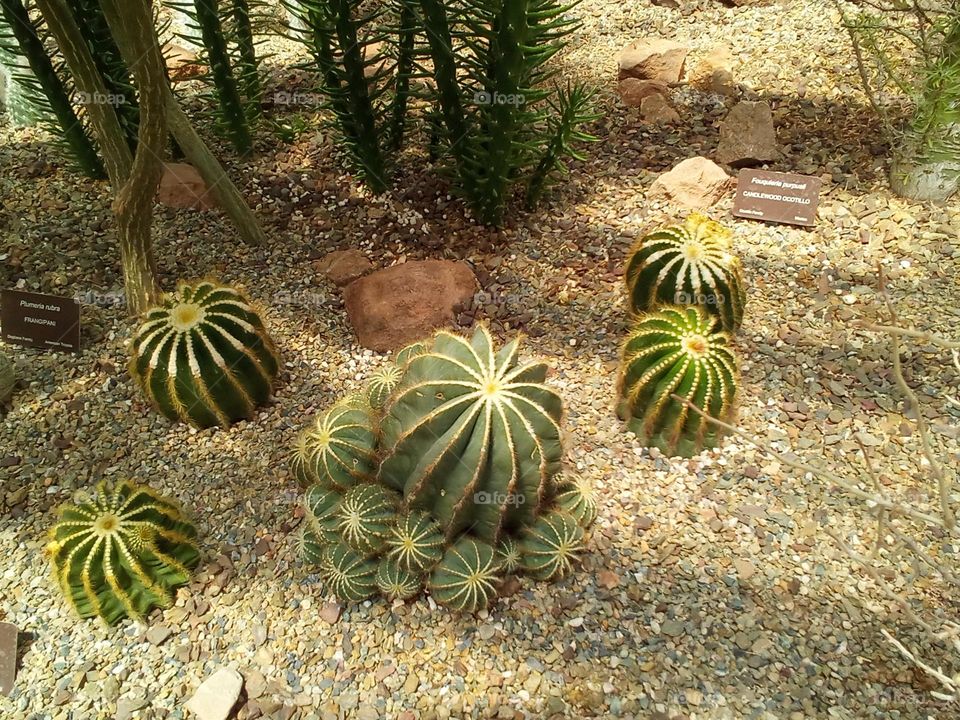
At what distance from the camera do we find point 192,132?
3.09 m

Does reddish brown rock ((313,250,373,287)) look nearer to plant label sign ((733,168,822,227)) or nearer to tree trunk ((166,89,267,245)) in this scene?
tree trunk ((166,89,267,245))

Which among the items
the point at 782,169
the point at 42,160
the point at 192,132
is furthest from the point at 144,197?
the point at 782,169

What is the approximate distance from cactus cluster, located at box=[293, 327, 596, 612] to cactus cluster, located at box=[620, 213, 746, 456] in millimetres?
226

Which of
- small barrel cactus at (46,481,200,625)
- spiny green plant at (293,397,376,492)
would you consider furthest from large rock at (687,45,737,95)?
small barrel cactus at (46,481,200,625)

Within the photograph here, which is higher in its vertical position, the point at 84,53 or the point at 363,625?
the point at 84,53

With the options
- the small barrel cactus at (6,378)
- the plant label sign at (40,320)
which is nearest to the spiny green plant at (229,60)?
the plant label sign at (40,320)

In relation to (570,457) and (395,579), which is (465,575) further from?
(570,457)

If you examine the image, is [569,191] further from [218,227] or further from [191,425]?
[191,425]

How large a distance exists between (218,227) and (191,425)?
3.98ft

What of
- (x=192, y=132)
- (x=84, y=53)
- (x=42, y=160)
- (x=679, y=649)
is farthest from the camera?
(x=42, y=160)

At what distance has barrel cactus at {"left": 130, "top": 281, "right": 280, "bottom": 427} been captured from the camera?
251 cm

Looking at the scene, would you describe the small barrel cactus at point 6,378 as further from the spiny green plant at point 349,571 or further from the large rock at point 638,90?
the large rock at point 638,90

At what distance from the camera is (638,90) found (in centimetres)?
409

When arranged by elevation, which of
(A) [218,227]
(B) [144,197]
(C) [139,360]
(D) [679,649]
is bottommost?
(D) [679,649]
